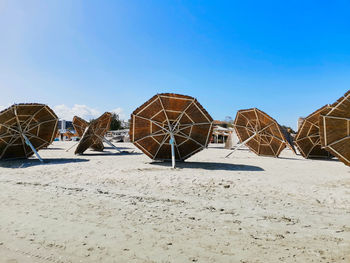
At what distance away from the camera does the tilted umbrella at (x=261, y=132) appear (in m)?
18.0

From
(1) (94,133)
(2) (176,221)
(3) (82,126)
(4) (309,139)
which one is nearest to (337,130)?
(2) (176,221)

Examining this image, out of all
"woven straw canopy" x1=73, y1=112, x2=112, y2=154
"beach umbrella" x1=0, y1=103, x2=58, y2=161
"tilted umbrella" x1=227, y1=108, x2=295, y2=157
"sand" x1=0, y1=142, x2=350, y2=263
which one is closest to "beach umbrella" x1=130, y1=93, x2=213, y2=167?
"sand" x1=0, y1=142, x2=350, y2=263

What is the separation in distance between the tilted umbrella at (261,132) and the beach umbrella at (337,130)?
8.33 meters

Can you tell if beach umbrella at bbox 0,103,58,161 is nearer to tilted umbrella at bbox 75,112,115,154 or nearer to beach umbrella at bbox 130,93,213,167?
tilted umbrella at bbox 75,112,115,154

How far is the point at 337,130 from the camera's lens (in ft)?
29.8

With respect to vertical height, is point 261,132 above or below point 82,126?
below

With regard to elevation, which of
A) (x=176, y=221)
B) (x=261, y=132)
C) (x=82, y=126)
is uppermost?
(x=82, y=126)

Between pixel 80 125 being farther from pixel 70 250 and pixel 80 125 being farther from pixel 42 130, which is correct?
pixel 70 250

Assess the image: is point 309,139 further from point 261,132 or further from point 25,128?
point 25,128

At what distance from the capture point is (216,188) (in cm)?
808

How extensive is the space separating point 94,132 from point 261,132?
14095mm

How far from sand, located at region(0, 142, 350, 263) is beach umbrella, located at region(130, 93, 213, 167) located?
4.66 meters

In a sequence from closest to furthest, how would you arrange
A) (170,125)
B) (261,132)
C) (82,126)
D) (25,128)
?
(170,125) < (25,128) < (261,132) < (82,126)

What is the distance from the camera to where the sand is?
3637 mm
